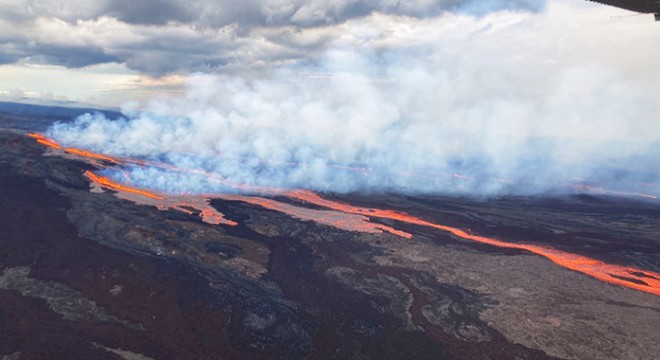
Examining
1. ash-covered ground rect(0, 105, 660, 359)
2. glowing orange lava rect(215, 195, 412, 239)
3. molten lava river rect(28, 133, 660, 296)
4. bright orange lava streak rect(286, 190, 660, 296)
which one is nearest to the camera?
ash-covered ground rect(0, 105, 660, 359)

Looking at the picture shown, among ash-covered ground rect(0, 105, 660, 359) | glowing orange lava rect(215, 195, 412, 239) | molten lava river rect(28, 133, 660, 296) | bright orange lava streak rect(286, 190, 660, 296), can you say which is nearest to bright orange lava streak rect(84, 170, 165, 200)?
molten lava river rect(28, 133, 660, 296)

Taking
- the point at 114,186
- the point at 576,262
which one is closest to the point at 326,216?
the point at 576,262

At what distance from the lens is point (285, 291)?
2639cm

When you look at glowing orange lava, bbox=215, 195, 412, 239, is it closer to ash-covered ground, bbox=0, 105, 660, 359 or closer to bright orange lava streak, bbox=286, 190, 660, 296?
ash-covered ground, bbox=0, 105, 660, 359

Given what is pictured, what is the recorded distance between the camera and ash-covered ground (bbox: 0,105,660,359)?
68.0 feet

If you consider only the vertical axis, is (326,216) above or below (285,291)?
above

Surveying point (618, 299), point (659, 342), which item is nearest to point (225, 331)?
point (659, 342)

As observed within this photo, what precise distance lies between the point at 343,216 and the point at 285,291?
66.8 ft

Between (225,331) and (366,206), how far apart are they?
32491 millimetres

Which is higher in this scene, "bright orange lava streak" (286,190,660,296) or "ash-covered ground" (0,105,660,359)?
"bright orange lava streak" (286,190,660,296)

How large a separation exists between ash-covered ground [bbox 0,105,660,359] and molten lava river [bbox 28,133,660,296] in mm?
1264

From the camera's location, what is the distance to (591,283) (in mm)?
30859

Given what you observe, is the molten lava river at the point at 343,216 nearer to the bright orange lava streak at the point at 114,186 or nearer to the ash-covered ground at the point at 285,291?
the bright orange lava streak at the point at 114,186

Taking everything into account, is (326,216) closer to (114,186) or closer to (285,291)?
(285,291)
